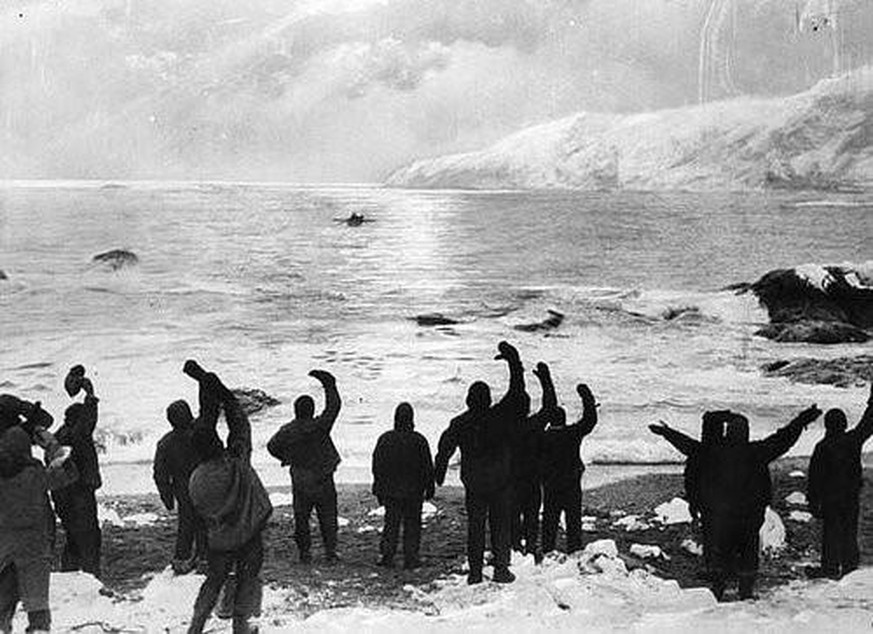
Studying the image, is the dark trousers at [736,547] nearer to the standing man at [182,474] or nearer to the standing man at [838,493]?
the standing man at [838,493]

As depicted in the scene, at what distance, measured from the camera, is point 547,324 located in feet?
29.6

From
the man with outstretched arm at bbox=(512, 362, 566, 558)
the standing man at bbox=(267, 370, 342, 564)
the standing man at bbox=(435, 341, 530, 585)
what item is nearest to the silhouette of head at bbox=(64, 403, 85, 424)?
the standing man at bbox=(267, 370, 342, 564)

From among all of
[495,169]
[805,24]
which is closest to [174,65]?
[495,169]

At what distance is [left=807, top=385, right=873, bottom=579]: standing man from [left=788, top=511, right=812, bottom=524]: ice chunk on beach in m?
1.19

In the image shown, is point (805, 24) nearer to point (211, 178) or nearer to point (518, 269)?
point (518, 269)

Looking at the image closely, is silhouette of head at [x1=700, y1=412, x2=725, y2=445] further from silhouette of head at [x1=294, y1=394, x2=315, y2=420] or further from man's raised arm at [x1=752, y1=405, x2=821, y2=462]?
silhouette of head at [x1=294, y1=394, x2=315, y2=420]

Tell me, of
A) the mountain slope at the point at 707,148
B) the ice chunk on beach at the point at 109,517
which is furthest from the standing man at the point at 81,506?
the mountain slope at the point at 707,148

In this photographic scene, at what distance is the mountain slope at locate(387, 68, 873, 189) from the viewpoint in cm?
959

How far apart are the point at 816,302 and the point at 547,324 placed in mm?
3116

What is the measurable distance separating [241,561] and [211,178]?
7479 millimetres

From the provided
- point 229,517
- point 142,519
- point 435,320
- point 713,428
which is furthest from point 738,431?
point 435,320

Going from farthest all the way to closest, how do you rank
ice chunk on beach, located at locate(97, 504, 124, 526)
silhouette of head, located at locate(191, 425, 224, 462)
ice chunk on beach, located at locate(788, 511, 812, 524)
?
ice chunk on beach, located at locate(97, 504, 124, 526) → ice chunk on beach, located at locate(788, 511, 812, 524) → silhouette of head, located at locate(191, 425, 224, 462)

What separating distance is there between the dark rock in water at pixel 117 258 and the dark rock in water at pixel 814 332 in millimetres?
6795

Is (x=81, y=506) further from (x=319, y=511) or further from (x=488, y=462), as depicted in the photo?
(x=488, y=462)
